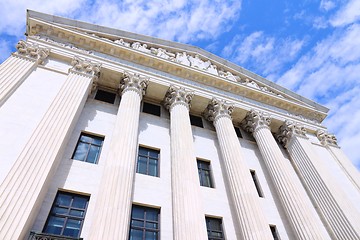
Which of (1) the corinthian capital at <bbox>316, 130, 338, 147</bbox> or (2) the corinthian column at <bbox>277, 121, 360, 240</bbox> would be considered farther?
(1) the corinthian capital at <bbox>316, 130, 338, 147</bbox>

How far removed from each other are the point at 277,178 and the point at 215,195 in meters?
4.66

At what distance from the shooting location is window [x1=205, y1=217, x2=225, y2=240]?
13095 mm

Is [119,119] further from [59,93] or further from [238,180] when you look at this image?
[238,180]

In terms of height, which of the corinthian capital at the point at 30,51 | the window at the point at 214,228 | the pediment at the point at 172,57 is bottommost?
the window at the point at 214,228

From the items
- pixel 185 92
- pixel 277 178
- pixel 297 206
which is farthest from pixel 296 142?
pixel 185 92

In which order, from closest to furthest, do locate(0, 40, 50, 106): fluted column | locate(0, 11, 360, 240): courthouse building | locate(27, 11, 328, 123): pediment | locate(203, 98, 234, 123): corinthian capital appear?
locate(0, 11, 360, 240): courthouse building → locate(0, 40, 50, 106): fluted column → locate(27, 11, 328, 123): pediment → locate(203, 98, 234, 123): corinthian capital

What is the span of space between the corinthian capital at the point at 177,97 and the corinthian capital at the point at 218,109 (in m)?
2.08

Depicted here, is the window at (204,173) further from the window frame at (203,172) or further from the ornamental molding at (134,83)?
the ornamental molding at (134,83)

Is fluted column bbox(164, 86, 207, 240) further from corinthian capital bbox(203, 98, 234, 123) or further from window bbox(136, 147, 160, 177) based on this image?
corinthian capital bbox(203, 98, 234, 123)

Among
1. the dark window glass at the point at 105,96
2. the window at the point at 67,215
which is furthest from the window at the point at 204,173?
the dark window glass at the point at 105,96

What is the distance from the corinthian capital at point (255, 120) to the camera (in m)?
20.6

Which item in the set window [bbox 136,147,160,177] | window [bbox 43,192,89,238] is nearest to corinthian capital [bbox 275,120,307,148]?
window [bbox 136,147,160,177]

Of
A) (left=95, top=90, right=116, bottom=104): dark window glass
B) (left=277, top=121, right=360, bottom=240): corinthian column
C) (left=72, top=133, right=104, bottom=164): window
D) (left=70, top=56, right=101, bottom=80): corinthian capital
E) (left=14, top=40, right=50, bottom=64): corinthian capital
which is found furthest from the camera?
(left=95, top=90, right=116, bottom=104): dark window glass

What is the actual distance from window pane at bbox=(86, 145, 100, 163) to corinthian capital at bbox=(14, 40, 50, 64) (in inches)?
270
